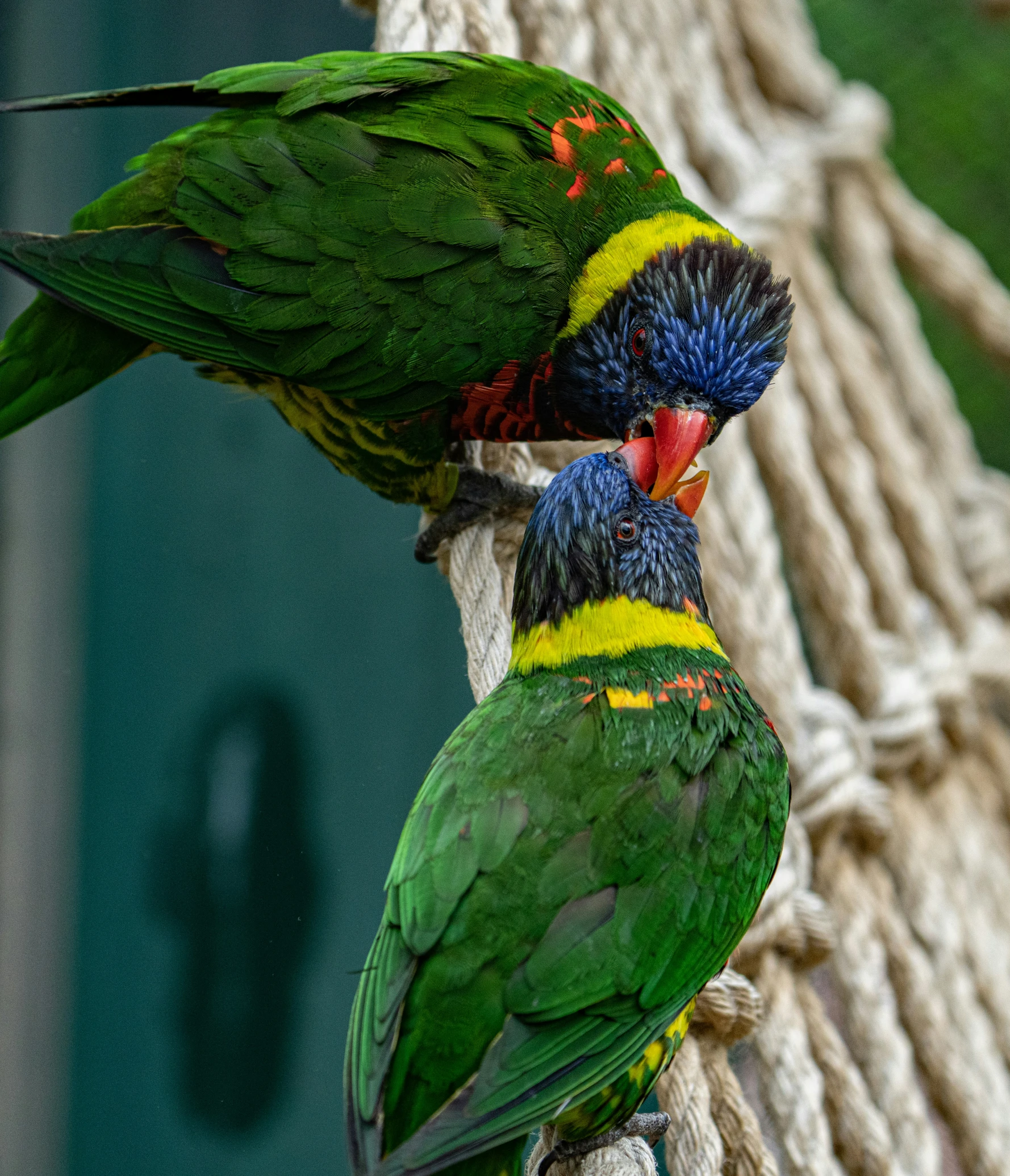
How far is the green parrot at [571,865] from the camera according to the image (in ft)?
2.50

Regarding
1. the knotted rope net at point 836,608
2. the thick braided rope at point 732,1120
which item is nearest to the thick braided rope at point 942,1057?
the knotted rope net at point 836,608

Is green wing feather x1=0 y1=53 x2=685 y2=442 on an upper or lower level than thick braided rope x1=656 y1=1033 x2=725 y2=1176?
upper

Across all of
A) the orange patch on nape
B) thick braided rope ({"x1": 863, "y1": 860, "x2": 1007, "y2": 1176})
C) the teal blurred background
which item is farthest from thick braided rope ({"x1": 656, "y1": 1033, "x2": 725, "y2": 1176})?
the orange patch on nape

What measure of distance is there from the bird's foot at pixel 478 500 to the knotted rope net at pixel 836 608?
0.02 metres

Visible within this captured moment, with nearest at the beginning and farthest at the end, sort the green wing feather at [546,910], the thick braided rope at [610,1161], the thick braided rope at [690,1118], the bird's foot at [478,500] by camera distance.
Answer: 1. the green wing feather at [546,910]
2. the thick braided rope at [610,1161]
3. the thick braided rope at [690,1118]
4. the bird's foot at [478,500]

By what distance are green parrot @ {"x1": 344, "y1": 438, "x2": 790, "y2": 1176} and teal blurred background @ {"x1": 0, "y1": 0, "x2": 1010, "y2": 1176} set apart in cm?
37

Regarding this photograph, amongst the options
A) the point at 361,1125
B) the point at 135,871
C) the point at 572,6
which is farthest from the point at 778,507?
the point at 361,1125

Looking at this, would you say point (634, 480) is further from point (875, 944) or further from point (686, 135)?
point (686, 135)

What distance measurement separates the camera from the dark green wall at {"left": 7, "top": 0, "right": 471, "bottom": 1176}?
1287 mm

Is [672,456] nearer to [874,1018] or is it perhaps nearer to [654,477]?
[654,477]

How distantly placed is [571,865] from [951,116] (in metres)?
3.39

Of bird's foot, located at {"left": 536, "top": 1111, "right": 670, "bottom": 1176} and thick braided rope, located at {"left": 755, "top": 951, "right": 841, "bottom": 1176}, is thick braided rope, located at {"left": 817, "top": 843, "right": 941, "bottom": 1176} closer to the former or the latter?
thick braided rope, located at {"left": 755, "top": 951, "right": 841, "bottom": 1176}

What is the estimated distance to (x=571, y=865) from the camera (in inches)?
→ 31.3

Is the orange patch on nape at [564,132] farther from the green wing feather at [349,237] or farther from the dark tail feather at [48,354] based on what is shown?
the dark tail feather at [48,354]
